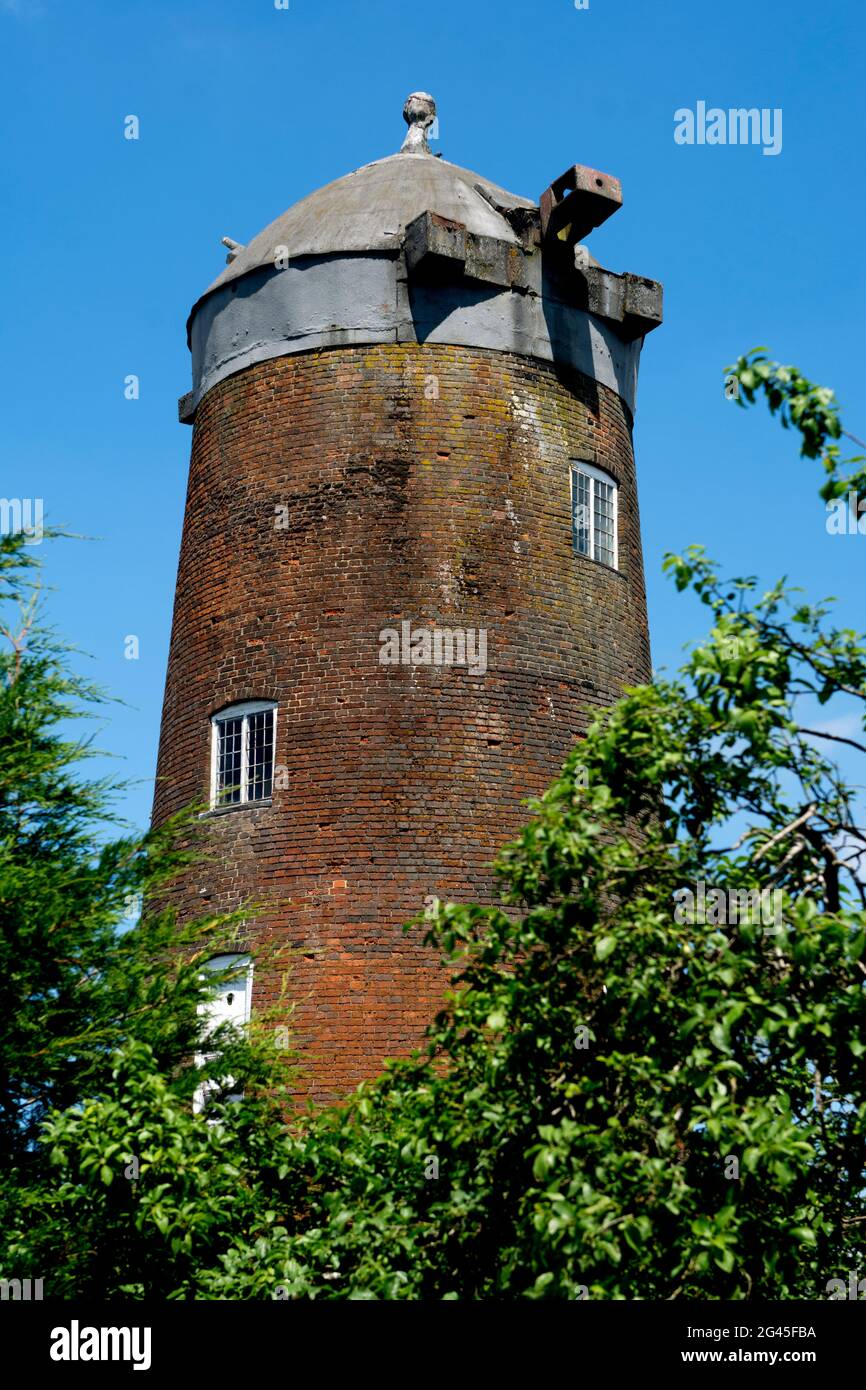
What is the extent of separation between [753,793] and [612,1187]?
3.29 m

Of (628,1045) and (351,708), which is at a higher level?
(351,708)

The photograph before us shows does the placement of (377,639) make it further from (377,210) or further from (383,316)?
(377,210)

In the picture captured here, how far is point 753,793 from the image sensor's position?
13.1 meters

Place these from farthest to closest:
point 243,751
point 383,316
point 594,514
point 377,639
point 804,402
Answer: point 594,514
point 383,316
point 243,751
point 377,639
point 804,402

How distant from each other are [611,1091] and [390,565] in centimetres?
997

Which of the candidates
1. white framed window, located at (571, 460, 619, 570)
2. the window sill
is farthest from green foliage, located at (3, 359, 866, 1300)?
white framed window, located at (571, 460, 619, 570)

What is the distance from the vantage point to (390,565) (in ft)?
70.0

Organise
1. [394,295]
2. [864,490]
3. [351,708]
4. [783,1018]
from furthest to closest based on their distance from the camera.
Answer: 1. [394,295]
2. [351,708]
3. [864,490]
4. [783,1018]

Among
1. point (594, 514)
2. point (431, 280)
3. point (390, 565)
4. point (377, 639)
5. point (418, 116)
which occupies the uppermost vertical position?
point (418, 116)

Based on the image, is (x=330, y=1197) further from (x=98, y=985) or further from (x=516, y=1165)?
(x=98, y=985)

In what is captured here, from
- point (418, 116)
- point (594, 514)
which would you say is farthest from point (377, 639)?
point (418, 116)

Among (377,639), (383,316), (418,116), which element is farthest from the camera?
(418,116)

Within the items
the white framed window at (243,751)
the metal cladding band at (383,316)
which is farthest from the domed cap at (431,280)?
the white framed window at (243,751)
